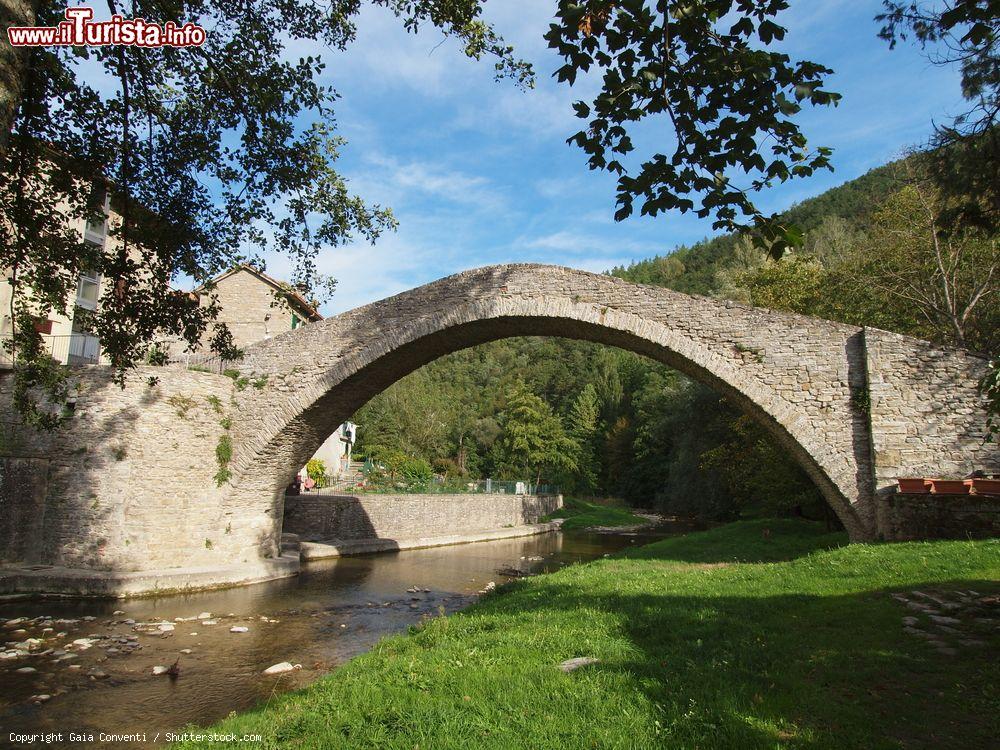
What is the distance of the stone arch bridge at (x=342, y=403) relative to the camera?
10.4 meters

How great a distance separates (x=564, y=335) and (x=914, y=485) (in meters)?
6.98

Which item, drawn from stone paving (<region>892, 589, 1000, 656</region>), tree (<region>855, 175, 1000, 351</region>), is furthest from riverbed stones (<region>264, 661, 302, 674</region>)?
tree (<region>855, 175, 1000, 351</region>)

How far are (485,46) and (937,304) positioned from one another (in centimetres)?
1673

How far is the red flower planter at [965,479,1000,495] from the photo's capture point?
8.16 metres

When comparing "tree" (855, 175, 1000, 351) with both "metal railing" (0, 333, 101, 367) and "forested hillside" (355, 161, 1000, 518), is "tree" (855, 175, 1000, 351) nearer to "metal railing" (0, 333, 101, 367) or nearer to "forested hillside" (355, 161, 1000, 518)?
"forested hillside" (355, 161, 1000, 518)

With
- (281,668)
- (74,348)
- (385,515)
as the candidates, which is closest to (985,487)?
(281,668)

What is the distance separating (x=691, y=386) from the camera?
25609 millimetres

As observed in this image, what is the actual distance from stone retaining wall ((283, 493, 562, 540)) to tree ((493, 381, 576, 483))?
15710 millimetres

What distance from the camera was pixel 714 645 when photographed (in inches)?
193

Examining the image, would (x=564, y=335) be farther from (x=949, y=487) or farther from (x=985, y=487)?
(x=985, y=487)

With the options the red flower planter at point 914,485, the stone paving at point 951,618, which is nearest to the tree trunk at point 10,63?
the stone paving at point 951,618

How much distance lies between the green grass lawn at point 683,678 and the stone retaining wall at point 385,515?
11660 mm

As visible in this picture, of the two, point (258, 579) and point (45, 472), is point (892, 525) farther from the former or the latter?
point (45, 472)

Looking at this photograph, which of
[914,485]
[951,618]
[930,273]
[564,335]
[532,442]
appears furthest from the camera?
[532,442]
